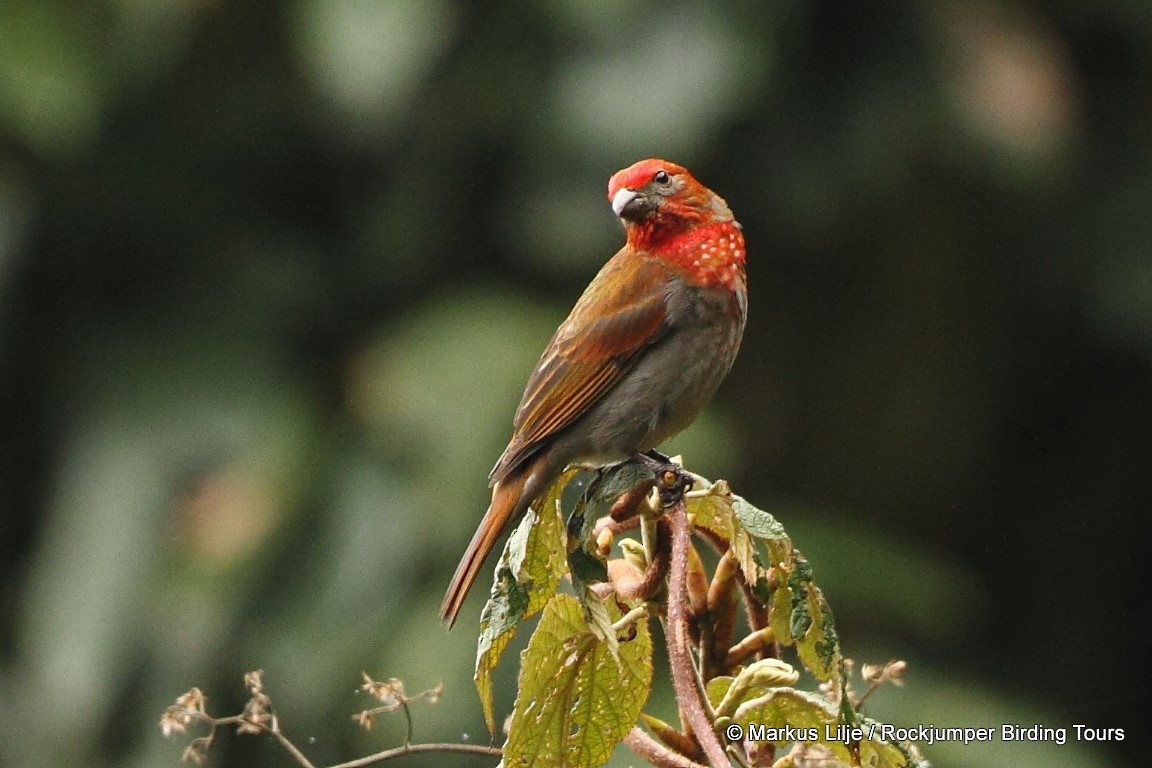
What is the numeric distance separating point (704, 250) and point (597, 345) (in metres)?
0.30

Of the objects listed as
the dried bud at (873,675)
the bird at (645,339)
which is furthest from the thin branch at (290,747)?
the bird at (645,339)

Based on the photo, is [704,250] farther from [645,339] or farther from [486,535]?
[486,535]

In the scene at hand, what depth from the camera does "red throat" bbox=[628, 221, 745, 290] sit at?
11.2 feet

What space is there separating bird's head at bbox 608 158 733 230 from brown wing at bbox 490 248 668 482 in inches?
4.0

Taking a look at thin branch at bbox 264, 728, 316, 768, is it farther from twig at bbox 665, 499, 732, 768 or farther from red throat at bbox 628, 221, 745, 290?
red throat at bbox 628, 221, 745, 290

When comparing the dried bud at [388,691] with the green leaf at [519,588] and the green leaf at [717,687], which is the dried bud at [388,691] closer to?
the green leaf at [519,588]

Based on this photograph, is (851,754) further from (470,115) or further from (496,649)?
(470,115)

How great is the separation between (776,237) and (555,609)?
16.4 ft

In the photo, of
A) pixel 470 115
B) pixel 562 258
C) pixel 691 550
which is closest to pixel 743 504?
pixel 691 550

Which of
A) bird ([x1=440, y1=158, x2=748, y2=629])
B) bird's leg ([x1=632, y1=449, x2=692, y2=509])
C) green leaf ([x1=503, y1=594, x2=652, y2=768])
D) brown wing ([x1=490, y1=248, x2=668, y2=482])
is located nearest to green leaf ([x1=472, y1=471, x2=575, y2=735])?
green leaf ([x1=503, y1=594, x2=652, y2=768])

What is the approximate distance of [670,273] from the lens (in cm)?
340

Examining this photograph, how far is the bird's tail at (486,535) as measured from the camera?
269 cm

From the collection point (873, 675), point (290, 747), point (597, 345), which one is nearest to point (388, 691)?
point (290, 747)

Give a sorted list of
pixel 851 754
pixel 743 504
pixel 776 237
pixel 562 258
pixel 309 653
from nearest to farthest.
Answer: pixel 851 754 → pixel 743 504 → pixel 309 653 → pixel 562 258 → pixel 776 237
